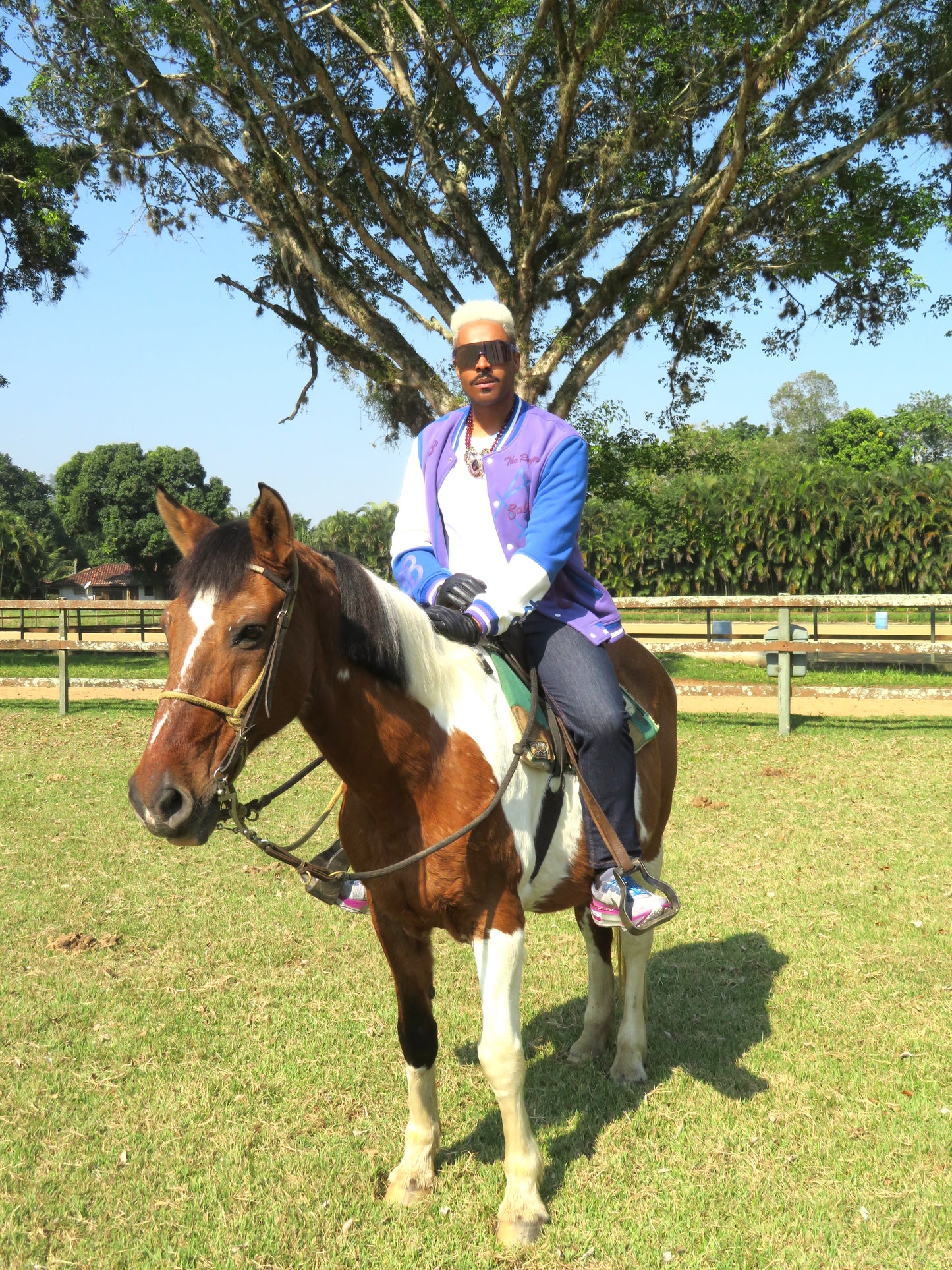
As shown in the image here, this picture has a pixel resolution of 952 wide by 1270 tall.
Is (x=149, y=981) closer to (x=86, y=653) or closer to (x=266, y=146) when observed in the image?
(x=266, y=146)

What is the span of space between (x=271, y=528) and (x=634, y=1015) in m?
2.86

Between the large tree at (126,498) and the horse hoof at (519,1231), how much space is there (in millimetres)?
52746

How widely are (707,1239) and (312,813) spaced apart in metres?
5.75

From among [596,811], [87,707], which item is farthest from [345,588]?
[87,707]

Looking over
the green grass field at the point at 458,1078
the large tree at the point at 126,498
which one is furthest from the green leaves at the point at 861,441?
the green grass field at the point at 458,1078

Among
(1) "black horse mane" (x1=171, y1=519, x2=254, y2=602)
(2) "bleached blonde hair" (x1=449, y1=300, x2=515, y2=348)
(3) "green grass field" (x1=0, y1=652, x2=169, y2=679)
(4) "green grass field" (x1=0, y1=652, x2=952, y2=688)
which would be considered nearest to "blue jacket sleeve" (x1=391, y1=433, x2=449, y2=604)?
(2) "bleached blonde hair" (x1=449, y1=300, x2=515, y2=348)

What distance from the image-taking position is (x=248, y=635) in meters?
2.24

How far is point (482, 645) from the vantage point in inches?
117

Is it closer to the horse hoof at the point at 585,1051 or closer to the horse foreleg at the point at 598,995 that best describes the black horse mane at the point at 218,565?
the horse foreleg at the point at 598,995

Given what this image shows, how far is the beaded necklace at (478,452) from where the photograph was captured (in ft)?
10.1

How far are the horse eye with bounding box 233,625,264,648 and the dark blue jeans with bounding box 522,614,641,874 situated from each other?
113cm

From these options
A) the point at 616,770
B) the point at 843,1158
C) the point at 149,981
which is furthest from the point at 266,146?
the point at 843,1158

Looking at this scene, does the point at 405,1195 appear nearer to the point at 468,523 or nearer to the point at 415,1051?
the point at 415,1051

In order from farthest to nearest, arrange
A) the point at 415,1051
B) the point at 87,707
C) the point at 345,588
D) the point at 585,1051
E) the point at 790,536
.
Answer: the point at 790,536 → the point at 87,707 → the point at 585,1051 → the point at 415,1051 → the point at 345,588
